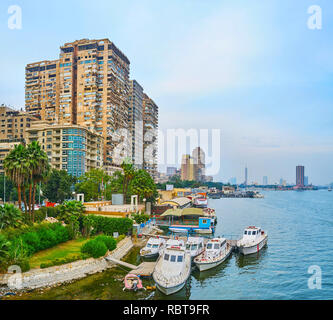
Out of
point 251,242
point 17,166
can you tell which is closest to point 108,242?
point 17,166

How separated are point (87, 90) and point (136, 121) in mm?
32899

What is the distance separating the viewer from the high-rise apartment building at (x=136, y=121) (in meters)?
137

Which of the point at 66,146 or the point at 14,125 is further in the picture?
the point at 14,125

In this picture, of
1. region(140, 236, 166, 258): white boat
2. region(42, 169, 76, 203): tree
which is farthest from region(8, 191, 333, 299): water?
region(42, 169, 76, 203): tree

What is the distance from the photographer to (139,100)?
146 meters

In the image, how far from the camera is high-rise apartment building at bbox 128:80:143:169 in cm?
13662

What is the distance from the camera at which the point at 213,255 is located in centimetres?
3444

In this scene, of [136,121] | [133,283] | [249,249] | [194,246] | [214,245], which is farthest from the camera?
[136,121]

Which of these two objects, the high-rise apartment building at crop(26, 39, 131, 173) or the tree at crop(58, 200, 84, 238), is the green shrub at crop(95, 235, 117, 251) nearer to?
the tree at crop(58, 200, 84, 238)

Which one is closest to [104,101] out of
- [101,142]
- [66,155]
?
[101,142]

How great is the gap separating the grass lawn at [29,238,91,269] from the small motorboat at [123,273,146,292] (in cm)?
688

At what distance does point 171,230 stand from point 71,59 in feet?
282

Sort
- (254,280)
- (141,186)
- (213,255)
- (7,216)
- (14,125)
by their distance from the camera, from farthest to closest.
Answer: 1. (14,125)
2. (141,186)
3. (213,255)
4. (254,280)
5. (7,216)

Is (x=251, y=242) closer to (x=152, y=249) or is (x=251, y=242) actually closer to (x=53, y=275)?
(x=152, y=249)
